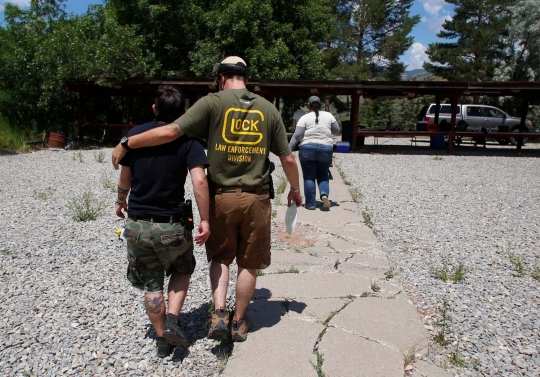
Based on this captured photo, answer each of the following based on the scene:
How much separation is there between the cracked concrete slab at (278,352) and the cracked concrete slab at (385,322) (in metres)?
0.29

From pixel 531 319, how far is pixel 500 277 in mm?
1001

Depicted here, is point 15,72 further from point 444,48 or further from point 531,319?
point 444,48

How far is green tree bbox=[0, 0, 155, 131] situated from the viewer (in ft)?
55.9

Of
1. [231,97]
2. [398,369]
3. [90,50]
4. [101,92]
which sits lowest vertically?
[398,369]

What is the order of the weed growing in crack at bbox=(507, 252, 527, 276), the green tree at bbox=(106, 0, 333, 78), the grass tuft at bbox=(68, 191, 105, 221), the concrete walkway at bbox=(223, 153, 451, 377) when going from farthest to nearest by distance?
the green tree at bbox=(106, 0, 333, 78)
the grass tuft at bbox=(68, 191, 105, 221)
the weed growing in crack at bbox=(507, 252, 527, 276)
the concrete walkway at bbox=(223, 153, 451, 377)

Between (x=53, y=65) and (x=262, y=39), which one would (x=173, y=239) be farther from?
(x=262, y=39)

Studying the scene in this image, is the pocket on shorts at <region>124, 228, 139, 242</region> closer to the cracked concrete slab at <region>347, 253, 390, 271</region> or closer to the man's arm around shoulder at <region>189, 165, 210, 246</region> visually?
the man's arm around shoulder at <region>189, 165, 210, 246</region>

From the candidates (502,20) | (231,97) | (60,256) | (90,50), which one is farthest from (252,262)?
(502,20)

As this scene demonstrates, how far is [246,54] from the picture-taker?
20594 mm

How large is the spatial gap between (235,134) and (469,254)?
11.9 feet

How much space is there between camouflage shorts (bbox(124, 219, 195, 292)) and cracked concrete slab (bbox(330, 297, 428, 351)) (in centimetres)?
128

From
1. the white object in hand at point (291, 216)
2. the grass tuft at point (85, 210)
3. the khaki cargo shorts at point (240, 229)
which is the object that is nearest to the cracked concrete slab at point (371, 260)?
the white object in hand at point (291, 216)

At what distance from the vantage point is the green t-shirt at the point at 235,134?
115 inches

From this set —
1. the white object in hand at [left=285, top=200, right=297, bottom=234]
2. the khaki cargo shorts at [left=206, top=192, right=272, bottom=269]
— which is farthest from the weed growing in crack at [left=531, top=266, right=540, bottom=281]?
the khaki cargo shorts at [left=206, top=192, right=272, bottom=269]
